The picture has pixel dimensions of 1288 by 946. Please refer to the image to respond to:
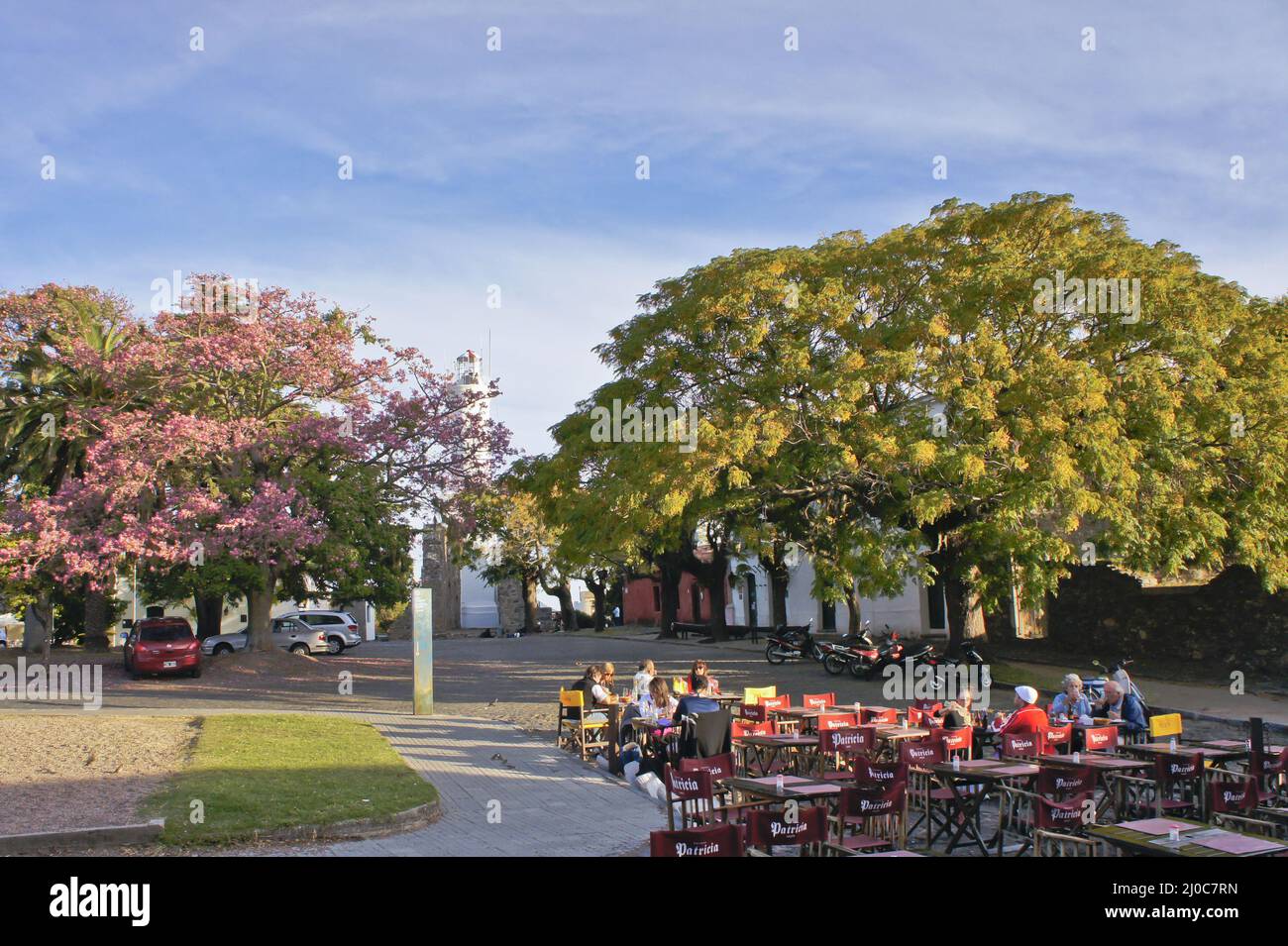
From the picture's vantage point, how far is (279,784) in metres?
11.4

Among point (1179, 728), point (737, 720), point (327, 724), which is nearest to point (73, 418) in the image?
point (327, 724)

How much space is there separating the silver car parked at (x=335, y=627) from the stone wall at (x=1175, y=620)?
2512cm

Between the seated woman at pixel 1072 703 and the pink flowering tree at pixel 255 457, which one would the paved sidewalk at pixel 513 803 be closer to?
the seated woman at pixel 1072 703

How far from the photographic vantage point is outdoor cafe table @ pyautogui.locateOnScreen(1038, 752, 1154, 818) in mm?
9492

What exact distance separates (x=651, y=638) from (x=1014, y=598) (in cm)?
2107

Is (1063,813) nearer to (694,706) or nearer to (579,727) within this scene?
(694,706)

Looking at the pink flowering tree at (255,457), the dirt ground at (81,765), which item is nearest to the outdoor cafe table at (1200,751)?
the dirt ground at (81,765)

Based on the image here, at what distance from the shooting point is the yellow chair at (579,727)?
48.7 feet

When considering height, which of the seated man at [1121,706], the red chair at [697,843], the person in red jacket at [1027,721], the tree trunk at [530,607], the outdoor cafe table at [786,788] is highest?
the red chair at [697,843]

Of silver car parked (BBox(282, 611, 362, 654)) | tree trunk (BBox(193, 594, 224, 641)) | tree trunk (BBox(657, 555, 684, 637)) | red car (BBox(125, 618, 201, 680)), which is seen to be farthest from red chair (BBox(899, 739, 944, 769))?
tree trunk (BBox(657, 555, 684, 637))

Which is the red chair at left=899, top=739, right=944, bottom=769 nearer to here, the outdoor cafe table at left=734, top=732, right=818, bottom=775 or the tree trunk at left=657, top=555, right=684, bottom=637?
the outdoor cafe table at left=734, top=732, right=818, bottom=775

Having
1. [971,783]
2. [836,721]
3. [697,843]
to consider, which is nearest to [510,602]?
[836,721]

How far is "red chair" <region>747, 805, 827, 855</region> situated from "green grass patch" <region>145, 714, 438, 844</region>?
4.28 meters
